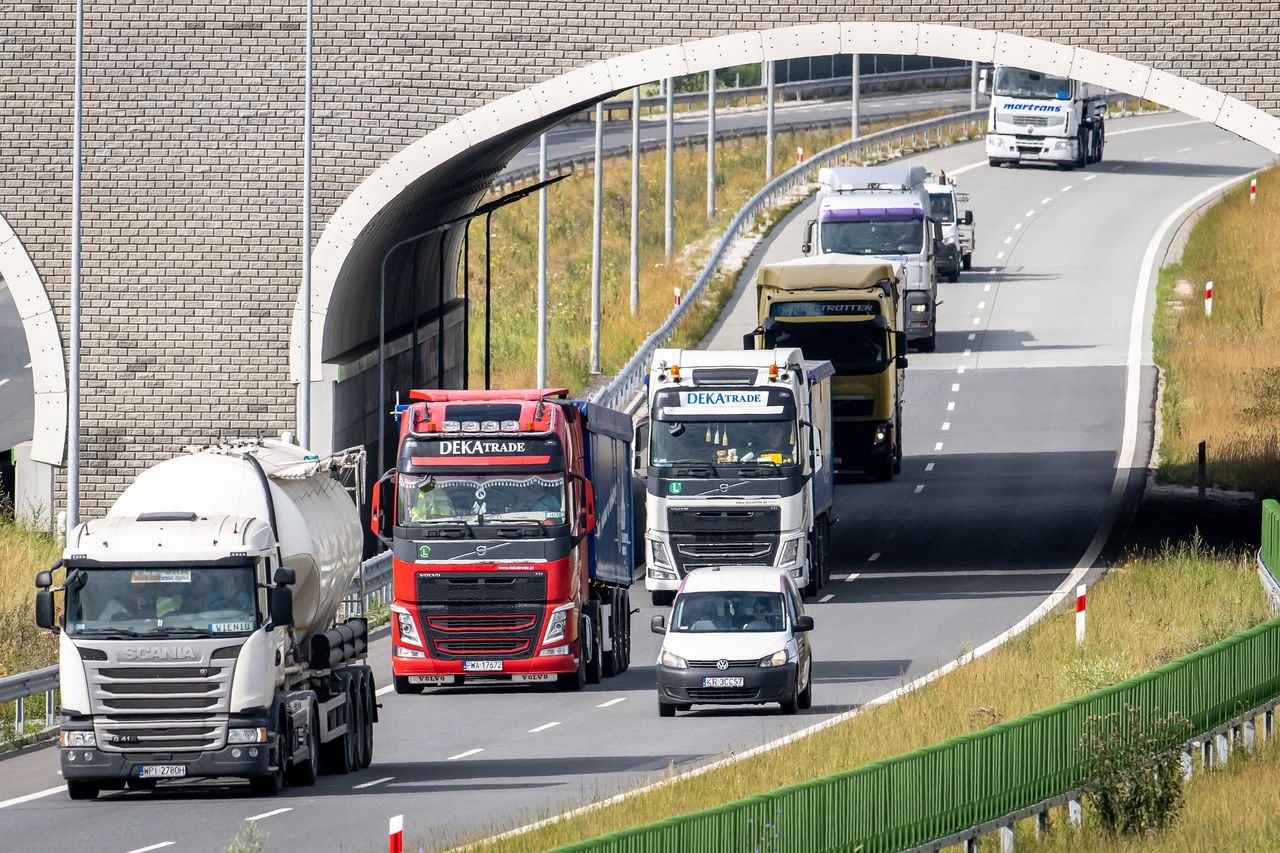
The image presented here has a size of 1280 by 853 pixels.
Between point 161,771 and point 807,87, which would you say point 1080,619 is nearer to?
point 161,771

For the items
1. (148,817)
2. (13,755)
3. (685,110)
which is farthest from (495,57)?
(685,110)

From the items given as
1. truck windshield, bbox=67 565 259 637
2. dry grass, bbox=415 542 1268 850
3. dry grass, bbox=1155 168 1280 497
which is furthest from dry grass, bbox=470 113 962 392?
truck windshield, bbox=67 565 259 637

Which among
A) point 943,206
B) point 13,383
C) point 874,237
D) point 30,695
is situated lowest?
point 30,695

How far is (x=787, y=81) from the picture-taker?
393 feet

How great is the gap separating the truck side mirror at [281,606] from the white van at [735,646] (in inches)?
266

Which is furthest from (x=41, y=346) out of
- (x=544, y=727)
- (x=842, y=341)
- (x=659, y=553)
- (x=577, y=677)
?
(x=544, y=727)

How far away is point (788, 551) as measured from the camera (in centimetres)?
3575

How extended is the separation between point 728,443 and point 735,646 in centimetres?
844

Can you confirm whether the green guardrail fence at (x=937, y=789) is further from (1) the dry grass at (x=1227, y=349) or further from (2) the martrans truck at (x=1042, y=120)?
(2) the martrans truck at (x=1042, y=120)

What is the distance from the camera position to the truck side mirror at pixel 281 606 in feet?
71.6

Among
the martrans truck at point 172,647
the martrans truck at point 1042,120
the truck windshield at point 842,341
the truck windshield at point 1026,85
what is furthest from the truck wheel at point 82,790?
the truck windshield at point 1026,85

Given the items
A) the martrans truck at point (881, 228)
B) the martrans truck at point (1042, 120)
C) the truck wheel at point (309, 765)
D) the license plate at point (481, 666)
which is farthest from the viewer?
the martrans truck at point (1042, 120)

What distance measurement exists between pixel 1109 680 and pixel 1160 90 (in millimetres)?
13703

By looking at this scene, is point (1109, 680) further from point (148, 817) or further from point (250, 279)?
point (250, 279)
